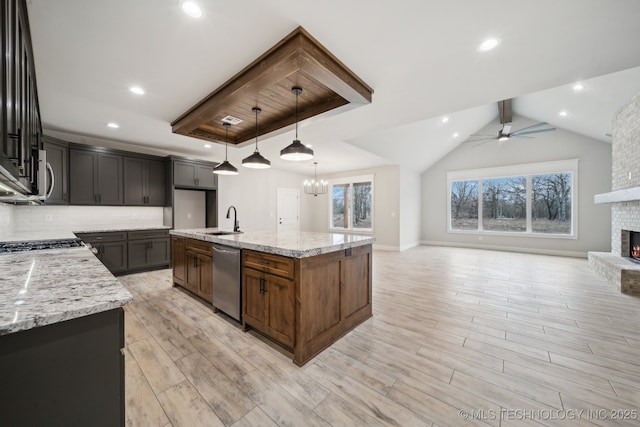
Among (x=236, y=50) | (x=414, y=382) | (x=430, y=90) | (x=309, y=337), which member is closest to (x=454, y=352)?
(x=414, y=382)

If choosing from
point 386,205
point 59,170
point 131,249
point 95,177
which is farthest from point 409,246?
point 59,170

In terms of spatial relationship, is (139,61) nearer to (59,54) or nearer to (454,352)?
(59,54)

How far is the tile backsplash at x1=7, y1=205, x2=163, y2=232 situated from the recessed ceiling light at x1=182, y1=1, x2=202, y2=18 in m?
3.57

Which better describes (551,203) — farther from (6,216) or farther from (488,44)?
(6,216)

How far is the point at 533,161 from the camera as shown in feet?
23.0

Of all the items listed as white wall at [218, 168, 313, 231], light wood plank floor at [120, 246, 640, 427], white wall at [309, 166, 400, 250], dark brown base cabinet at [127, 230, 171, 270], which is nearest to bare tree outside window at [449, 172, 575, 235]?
white wall at [309, 166, 400, 250]

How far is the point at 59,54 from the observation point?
2.14 meters

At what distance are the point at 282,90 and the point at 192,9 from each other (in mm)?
1095

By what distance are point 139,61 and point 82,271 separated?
1.98m

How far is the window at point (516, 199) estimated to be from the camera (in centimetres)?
668

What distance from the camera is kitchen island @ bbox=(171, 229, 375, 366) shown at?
6.61 ft

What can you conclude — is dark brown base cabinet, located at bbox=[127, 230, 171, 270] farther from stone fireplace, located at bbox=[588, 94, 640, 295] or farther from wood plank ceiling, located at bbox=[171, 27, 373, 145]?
stone fireplace, located at bbox=[588, 94, 640, 295]

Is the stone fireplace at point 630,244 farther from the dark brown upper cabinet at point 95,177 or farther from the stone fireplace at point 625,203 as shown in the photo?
the dark brown upper cabinet at point 95,177

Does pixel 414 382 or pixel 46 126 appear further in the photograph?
pixel 46 126
